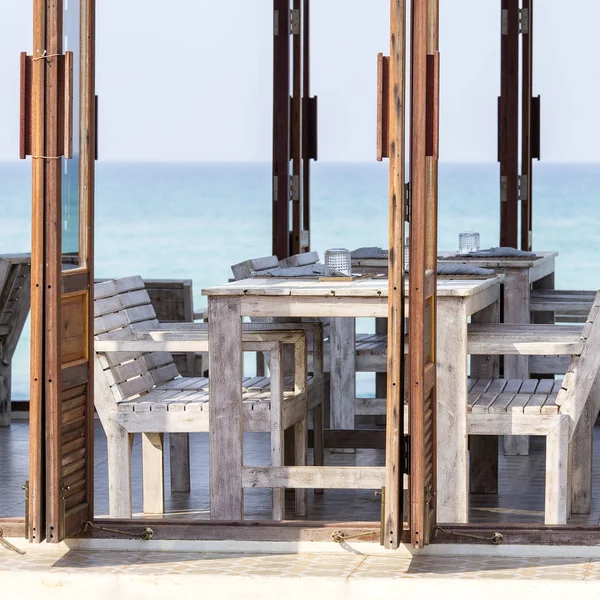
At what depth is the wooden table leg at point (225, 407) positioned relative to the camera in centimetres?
447

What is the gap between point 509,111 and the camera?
7621mm

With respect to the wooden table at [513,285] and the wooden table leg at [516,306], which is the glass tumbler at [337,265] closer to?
the wooden table at [513,285]

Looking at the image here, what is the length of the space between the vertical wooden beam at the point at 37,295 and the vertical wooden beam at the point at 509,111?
417cm

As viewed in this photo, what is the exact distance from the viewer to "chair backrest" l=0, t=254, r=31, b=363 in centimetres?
709

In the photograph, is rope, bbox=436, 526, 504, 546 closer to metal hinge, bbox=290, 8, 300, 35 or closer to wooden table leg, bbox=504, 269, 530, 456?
wooden table leg, bbox=504, 269, 530, 456

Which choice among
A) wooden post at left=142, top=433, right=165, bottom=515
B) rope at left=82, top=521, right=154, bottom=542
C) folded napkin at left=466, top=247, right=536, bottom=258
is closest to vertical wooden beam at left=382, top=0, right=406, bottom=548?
rope at left=82, top=521, right=154, bottom=542

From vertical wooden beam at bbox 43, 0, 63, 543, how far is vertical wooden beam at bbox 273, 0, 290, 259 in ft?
11.8

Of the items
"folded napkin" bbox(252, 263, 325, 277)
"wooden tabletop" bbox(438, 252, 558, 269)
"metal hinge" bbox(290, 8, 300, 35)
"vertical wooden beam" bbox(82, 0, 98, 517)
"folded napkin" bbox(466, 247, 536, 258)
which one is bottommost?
"folded napkin" bbox(252, 263, 325, 277)

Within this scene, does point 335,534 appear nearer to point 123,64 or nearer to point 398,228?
point 398,228

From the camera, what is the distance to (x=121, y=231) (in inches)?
1470

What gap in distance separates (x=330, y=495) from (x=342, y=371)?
0.62 meters

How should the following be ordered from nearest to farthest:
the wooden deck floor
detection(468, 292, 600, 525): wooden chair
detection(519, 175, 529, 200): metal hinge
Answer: detection(468, 292, 600, 525): wooden chair, the wooden deck floor, detection(519, 175, 529, 200): metal hinge

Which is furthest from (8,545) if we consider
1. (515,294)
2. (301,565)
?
(515,294)

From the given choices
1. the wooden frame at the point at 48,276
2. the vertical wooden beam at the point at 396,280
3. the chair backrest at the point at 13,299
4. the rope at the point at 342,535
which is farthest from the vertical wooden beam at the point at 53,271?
the chair backrest at the point at 13,299
